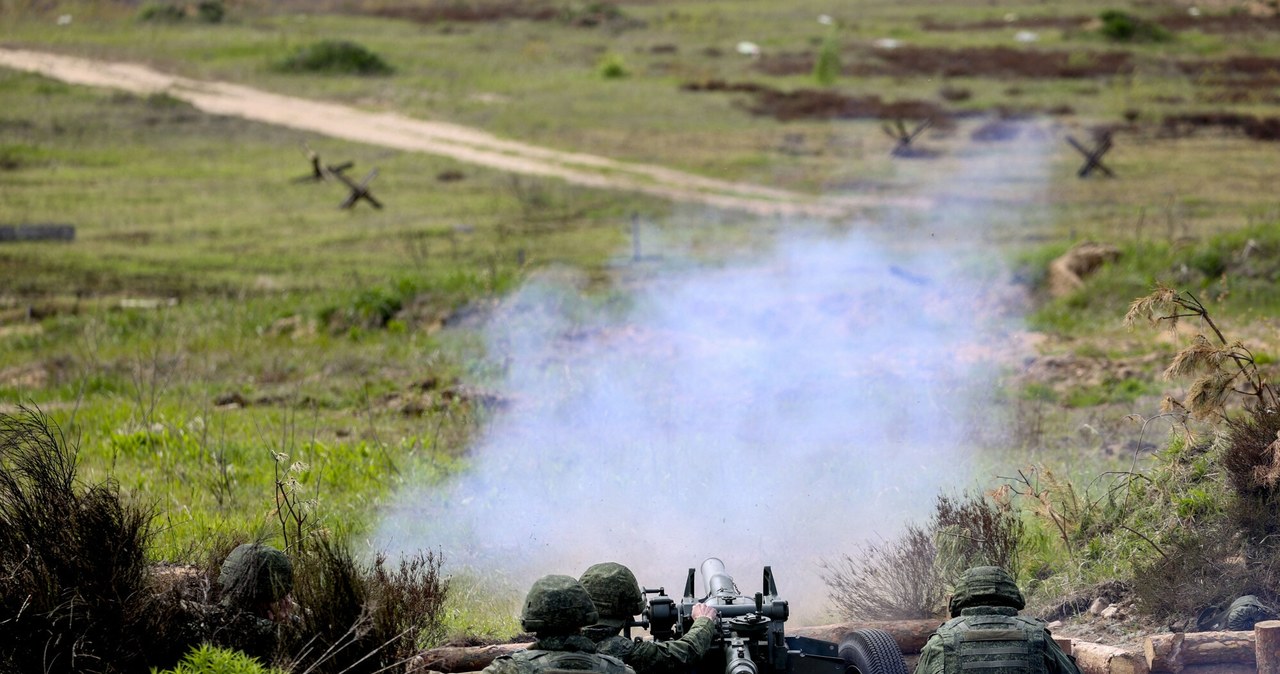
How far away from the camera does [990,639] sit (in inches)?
255

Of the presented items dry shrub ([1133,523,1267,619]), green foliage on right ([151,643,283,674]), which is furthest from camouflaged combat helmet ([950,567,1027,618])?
green foliage on right ([151,643,283,674])

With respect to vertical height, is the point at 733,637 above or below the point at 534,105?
below

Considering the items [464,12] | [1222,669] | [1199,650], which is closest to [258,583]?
[1199,650]

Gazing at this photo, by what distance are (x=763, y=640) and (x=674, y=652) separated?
0.64 m

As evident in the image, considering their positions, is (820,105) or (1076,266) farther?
(820,105)

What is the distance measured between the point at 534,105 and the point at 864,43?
58.9ft

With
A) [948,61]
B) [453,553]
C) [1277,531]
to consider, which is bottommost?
[453,553]

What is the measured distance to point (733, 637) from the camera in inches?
286

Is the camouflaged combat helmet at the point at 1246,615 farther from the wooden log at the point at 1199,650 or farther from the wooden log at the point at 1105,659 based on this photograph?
the wooden log at the point at 1105,659

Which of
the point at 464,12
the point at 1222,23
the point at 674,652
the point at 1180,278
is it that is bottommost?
the point at 674,652

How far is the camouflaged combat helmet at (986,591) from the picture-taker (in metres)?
6.62

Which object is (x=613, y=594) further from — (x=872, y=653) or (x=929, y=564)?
(x=929, y=564)

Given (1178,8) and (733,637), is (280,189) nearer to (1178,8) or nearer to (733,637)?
(733,637)

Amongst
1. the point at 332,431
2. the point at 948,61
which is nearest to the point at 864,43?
the point at 948,61
